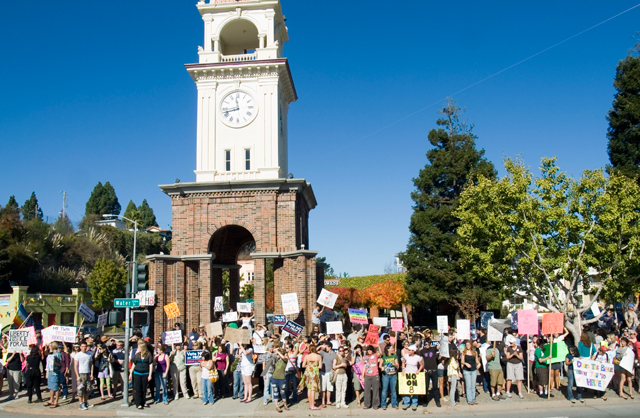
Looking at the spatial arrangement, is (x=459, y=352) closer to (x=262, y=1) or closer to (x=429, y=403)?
(x=429, y=403)

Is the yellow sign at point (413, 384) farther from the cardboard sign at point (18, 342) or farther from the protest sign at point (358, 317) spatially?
the cardboard sign at point (18, 342)

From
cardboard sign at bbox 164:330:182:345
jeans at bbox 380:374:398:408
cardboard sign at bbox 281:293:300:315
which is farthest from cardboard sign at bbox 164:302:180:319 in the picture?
jeans at bbox 380:374:398:408

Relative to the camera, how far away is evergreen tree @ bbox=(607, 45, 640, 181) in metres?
31.6

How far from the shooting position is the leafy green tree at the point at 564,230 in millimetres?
22719

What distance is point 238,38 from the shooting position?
32.3 meters

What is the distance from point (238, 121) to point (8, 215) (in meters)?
36.9

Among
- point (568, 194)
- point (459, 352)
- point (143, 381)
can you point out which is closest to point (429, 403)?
point (459, 352)

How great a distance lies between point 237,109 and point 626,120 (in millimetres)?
23390

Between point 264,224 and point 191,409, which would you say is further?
point 264,224

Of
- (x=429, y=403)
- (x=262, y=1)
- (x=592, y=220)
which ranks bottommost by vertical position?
(x=429, y=403)

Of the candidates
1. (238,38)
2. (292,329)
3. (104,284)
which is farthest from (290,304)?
(104,284)

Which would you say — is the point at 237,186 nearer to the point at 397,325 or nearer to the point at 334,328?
the point at 334,328

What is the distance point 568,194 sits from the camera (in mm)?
23625

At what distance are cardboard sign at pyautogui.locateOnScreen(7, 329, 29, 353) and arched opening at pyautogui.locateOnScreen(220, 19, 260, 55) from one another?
777 inches
